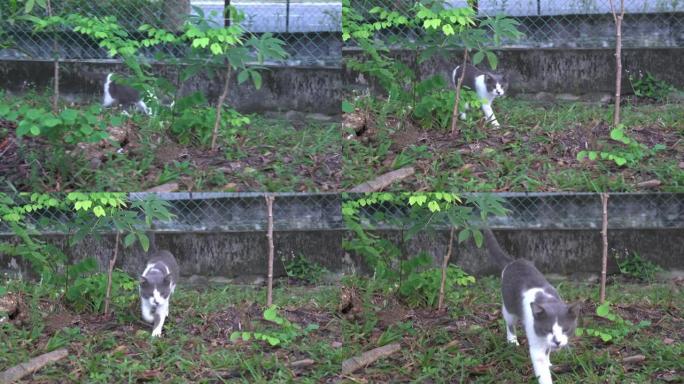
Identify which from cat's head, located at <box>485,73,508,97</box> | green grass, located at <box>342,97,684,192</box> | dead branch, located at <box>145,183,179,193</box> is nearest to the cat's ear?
green grass, located at <box>342,97,684,192</box>

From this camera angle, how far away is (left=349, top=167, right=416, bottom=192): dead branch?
5059 mm

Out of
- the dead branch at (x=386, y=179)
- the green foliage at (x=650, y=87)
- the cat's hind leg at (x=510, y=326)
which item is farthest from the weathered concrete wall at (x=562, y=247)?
the green foliage at (x=650, y=87)

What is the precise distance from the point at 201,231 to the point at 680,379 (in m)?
3.53

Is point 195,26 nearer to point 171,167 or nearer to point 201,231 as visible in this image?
point 171,167

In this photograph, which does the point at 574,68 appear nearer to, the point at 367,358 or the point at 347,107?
the point at 347,107

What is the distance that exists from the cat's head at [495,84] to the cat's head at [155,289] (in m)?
2.80

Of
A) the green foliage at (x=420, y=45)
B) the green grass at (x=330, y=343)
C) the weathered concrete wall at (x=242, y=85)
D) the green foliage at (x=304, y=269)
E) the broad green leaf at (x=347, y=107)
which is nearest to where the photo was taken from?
the green grass at (x=330, y=343)

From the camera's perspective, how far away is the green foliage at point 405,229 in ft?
15.8

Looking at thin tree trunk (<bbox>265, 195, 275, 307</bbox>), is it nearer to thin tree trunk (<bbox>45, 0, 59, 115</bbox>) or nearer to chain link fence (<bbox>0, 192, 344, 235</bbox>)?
chain link fence (<bbox>0, 192, 344, 235</bbox>)

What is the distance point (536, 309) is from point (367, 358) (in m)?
1.20

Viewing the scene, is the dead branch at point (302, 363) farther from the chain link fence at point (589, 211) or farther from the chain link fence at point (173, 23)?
the chain link fence at point (173, 23)

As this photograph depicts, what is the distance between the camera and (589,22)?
5844 mm

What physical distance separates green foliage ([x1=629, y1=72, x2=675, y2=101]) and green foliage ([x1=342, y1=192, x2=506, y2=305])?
69.0 inches

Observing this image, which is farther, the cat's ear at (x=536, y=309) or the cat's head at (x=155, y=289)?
the cat's head at (x=155, y=289)
